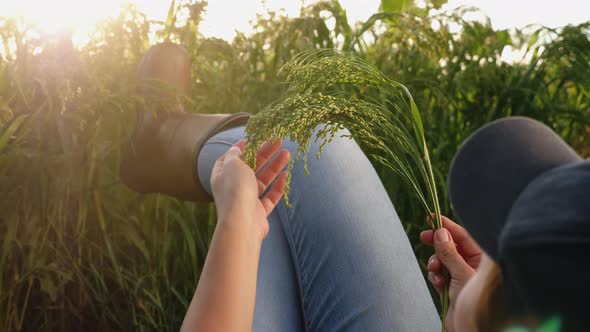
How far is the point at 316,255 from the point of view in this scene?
1.44m

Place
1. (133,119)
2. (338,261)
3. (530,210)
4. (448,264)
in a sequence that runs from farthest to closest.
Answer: (133,119)
(338,261)
(448,264)
(530,210)

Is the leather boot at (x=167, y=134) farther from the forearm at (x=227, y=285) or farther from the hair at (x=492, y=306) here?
the hair at (x=492, y=306)

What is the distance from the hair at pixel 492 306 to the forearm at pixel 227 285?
514 mm

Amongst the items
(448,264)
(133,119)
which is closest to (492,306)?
(448,264)

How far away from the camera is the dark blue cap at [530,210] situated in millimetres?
506

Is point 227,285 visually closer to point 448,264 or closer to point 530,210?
point 448,264

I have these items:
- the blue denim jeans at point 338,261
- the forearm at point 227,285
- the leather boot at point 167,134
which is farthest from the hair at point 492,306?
the leather boot at point 167,134

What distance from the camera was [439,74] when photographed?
8.34 feet

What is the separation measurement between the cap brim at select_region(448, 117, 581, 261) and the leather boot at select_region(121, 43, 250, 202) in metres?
1.18

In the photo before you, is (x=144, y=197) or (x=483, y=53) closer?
(x=144, y=197)

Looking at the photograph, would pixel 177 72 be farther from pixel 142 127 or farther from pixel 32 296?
pixel 32 296

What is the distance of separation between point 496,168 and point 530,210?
0.33 ft

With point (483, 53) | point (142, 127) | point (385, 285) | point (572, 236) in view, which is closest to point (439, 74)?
point (483, 53)

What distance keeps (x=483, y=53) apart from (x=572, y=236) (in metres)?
2.20
